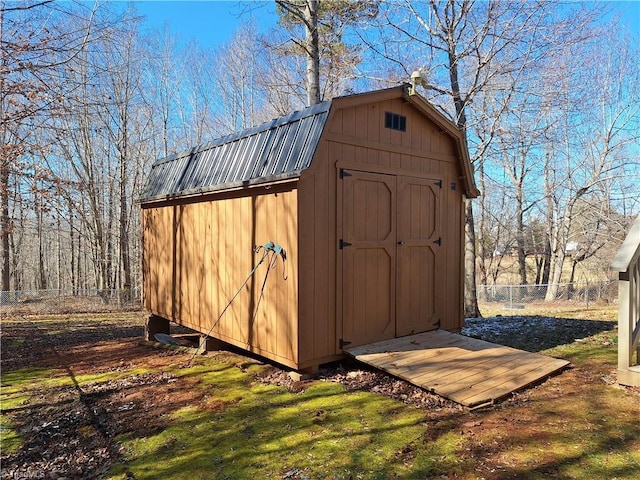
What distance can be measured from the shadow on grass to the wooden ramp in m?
1.18

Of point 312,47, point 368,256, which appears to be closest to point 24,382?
point 368,256

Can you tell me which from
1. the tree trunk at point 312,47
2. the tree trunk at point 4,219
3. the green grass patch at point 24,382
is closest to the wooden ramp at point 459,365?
the green grass patch at point 24,382

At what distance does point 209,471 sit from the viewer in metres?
2.78

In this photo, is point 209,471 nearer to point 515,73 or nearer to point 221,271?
point 221,271

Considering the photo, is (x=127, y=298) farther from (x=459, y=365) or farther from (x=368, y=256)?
(x=459, y=365)

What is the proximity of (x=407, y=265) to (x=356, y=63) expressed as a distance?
7.14m

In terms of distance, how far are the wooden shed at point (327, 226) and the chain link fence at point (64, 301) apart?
782 cm

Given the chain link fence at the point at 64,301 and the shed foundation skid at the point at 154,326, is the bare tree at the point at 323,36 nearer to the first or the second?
the shed foundation skid at the point at 154,326

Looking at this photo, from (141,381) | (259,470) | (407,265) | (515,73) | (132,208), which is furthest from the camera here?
(132,208)

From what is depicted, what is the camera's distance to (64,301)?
13.2 meters

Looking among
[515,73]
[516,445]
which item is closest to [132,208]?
[515,73]

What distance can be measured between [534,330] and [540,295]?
10.3 metres

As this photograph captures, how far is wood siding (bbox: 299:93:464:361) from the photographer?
14.4 feet

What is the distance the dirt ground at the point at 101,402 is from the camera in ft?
10.3
